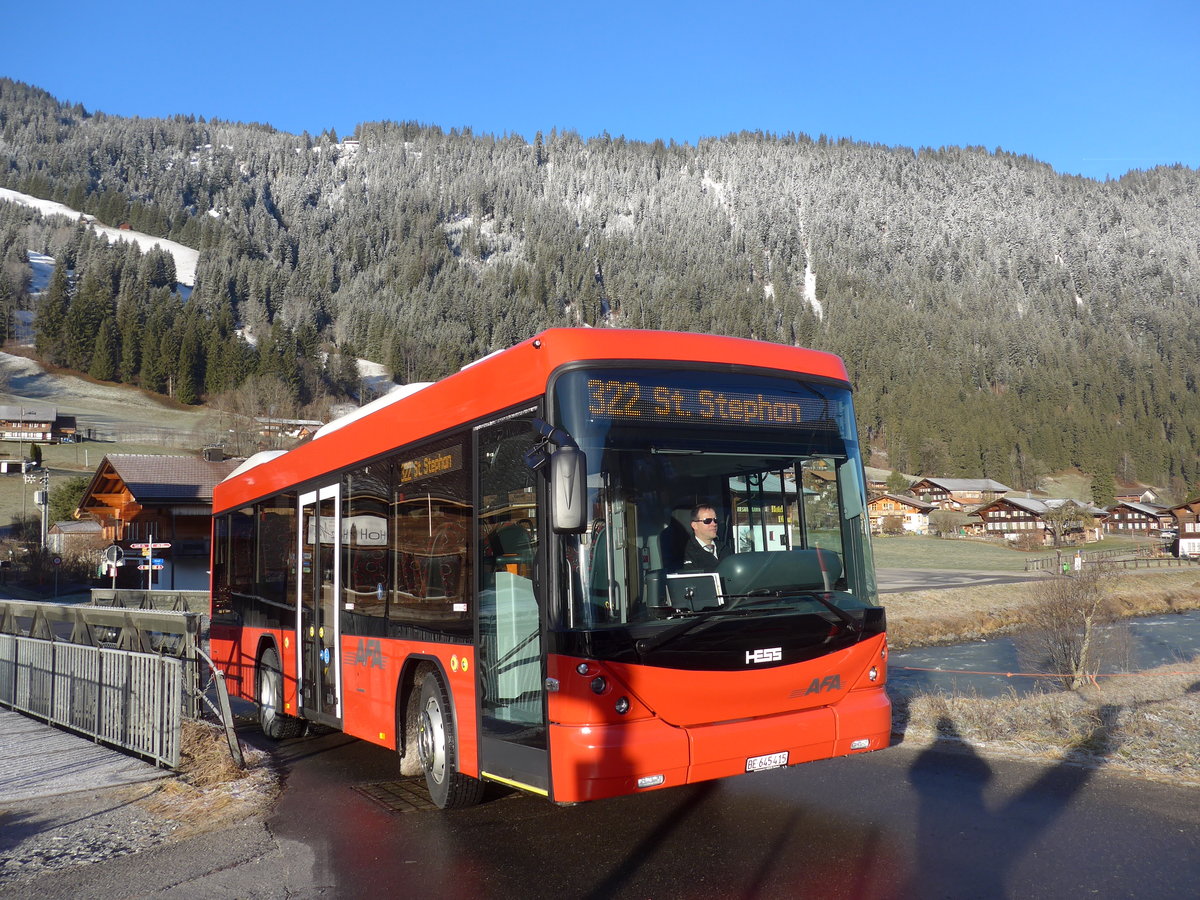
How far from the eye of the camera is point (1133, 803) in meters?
6.60

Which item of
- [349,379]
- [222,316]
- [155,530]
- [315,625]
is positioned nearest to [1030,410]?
[349,379]

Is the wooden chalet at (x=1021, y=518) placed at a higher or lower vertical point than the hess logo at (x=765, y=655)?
higher

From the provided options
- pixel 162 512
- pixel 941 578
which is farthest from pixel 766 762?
pixel 941 578

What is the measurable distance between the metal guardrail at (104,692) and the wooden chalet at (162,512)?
4052 centimetres

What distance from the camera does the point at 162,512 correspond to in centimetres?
5356

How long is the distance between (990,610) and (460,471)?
155 feet

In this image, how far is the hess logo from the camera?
619cm

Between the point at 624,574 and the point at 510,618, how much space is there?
3.11ft

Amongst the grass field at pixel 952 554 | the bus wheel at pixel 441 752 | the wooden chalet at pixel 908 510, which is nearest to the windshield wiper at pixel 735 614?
the bus wheel at pixel 441 752

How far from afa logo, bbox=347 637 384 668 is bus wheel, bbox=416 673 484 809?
2.82ft

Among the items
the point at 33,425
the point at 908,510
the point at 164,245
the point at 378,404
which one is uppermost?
the point at 164,245

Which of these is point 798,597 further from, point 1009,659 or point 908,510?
point 908,510

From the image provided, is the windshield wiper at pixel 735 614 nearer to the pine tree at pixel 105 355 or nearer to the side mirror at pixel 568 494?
the side mirror at pixel 568 494

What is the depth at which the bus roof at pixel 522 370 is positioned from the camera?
6.33 meters
